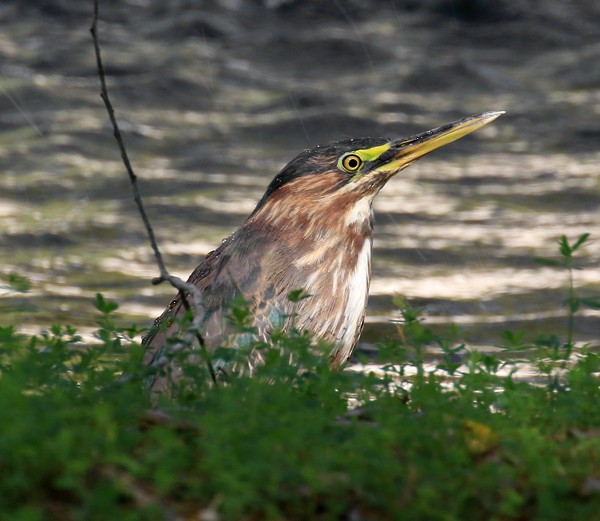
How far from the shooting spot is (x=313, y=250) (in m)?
7.26

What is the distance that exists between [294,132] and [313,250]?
10681 mm

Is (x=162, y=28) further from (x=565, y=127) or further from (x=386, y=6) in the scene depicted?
(x=565, y=127)

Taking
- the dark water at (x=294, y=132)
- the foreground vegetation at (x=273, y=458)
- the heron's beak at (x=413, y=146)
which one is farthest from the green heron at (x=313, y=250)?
the dark water at (x=294, y=132)

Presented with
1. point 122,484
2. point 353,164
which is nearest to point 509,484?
point 122,484

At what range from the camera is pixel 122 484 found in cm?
370

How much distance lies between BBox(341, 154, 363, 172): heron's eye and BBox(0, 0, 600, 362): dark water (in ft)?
16.8

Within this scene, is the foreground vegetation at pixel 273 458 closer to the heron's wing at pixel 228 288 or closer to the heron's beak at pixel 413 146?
the heron's wing at pixel 228 288

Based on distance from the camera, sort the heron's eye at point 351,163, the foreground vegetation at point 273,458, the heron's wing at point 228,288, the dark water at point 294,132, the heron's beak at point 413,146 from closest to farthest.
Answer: the foreground vegetation at point 273,458 < the heron's wing at point 228,288 < the heron's eye at point 351,163 < the heron's beak at point 413,146 < the dark water at point 294,132

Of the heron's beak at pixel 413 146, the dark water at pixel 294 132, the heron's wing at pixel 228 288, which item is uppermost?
the dark water at pixel 294 132

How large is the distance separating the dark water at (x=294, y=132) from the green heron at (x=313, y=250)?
16.6 ft

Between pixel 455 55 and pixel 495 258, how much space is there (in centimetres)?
550

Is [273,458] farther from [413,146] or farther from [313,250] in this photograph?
[413,146]

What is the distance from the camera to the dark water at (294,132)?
14.3 meters

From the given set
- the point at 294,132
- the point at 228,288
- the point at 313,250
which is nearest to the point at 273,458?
the point at 228,288
